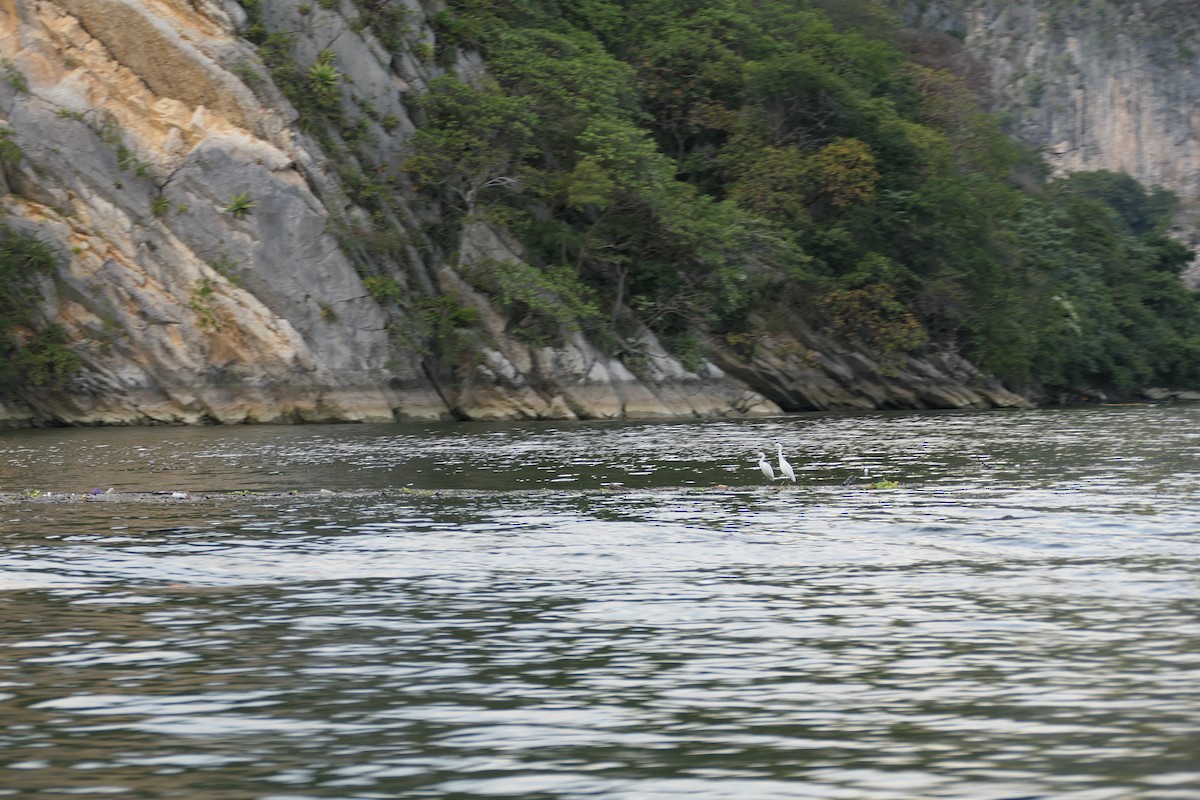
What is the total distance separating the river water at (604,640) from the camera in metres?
9.94

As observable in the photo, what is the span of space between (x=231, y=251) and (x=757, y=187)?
78.2 feet

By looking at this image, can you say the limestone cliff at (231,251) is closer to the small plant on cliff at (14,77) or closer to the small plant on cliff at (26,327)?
the small plant on cliff at (14,77)

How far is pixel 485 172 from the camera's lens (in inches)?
2480

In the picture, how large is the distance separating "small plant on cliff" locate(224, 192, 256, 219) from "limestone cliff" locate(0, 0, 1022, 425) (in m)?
0.08

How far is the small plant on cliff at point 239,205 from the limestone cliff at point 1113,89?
8149 centimetres

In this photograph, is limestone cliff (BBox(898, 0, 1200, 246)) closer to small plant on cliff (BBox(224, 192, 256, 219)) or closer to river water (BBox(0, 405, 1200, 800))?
small plant on cliff (BBox(224, 192, 256, 219))

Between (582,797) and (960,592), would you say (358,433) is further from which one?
(582,797)

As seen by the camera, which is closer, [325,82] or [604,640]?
[604,640]

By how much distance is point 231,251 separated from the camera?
2242 inches

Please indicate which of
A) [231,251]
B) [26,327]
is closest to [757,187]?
[231,251]

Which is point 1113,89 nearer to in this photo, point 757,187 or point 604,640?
point 757,187

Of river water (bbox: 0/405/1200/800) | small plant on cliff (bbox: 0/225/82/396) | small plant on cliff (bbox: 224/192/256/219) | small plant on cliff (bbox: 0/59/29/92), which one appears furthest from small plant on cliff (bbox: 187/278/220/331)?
river water (bbox: 0/405/1200/800)

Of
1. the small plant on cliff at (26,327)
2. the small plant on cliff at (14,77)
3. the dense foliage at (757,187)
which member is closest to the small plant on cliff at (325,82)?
the dense foliage at (757,187)

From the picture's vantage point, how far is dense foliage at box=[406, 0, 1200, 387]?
64.2 metres
